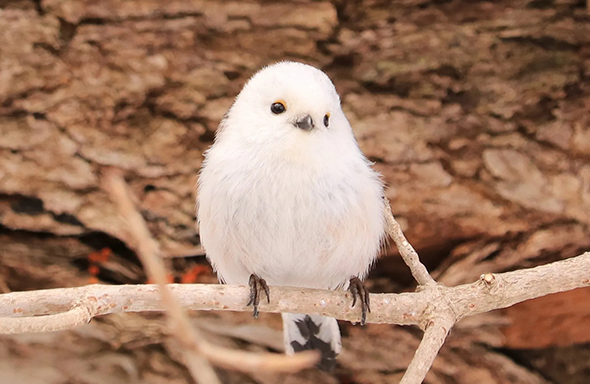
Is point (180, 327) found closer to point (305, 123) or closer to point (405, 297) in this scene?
point (305, 123)

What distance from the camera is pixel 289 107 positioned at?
227cm

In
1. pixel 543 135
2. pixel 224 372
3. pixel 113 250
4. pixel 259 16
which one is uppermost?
pixel 259 16

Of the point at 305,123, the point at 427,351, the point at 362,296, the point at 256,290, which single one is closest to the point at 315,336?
the point at 362,296

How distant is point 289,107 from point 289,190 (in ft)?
0.94

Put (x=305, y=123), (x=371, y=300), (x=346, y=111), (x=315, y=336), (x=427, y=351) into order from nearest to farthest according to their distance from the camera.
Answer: (x=427, y=351)
(x=305, y=123)
(x=371, y=300)
(x=315, y=336)
(x=346, y=111)

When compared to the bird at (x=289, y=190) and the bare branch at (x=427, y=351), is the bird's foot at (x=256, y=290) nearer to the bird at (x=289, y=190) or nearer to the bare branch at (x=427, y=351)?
the bird at (x=289, y=190)

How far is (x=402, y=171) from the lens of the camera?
340cm

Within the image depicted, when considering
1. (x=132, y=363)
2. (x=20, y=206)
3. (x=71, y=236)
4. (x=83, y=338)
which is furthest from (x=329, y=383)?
(x=20, y=206)

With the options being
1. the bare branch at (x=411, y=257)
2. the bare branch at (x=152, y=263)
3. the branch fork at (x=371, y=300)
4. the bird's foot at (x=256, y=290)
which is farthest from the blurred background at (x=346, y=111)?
the bare branch at (x=152, y=263)

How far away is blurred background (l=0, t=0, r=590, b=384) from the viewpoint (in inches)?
130

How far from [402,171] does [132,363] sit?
5.73 ft

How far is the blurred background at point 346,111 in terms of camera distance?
130 inches

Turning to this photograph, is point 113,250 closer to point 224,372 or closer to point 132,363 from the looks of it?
point 132,363

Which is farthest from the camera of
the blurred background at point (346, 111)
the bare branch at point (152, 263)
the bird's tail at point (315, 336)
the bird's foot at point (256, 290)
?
the blurred background at point (346, 111)
